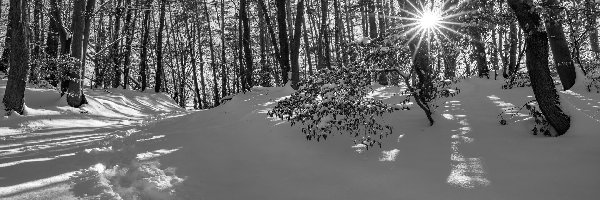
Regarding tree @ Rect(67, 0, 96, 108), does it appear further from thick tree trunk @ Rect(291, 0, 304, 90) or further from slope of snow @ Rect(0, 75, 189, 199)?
thick tree trunk @ Rect(291, 0, 304, 90)

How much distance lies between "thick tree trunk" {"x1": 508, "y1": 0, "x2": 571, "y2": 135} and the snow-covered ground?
0.78 feet

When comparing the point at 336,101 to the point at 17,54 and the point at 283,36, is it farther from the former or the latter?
the point at 283,36

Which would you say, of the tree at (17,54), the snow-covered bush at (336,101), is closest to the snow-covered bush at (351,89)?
the snow-covered bush at (336,101)

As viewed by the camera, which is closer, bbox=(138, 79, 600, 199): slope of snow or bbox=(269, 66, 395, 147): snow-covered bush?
bbox=(138, 79, 600, 199): slope of snow

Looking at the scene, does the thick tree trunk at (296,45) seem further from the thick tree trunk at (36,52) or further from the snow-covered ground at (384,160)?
the thick tree trunk at (36,52)

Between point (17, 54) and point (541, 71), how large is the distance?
37.2 feet

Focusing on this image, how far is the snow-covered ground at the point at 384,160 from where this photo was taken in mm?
5289

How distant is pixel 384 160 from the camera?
6531mm

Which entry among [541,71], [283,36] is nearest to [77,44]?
[283,36]

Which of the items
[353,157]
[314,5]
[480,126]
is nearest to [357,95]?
[353,157]

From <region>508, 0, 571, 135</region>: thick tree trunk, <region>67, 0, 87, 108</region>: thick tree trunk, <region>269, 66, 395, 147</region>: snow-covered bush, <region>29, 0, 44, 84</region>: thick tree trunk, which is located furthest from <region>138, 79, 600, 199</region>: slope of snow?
<region>67, 0, 87, 108</region>: thick tree trunk

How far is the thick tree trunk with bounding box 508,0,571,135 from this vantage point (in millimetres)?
6262

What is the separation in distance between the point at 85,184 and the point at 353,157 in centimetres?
380

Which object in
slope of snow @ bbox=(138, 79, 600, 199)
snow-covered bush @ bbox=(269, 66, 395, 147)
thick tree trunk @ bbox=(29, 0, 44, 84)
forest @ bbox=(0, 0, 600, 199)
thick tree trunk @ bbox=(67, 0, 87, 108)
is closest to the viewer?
slope of snow @ bbox=(138, 79, 600, 199)
